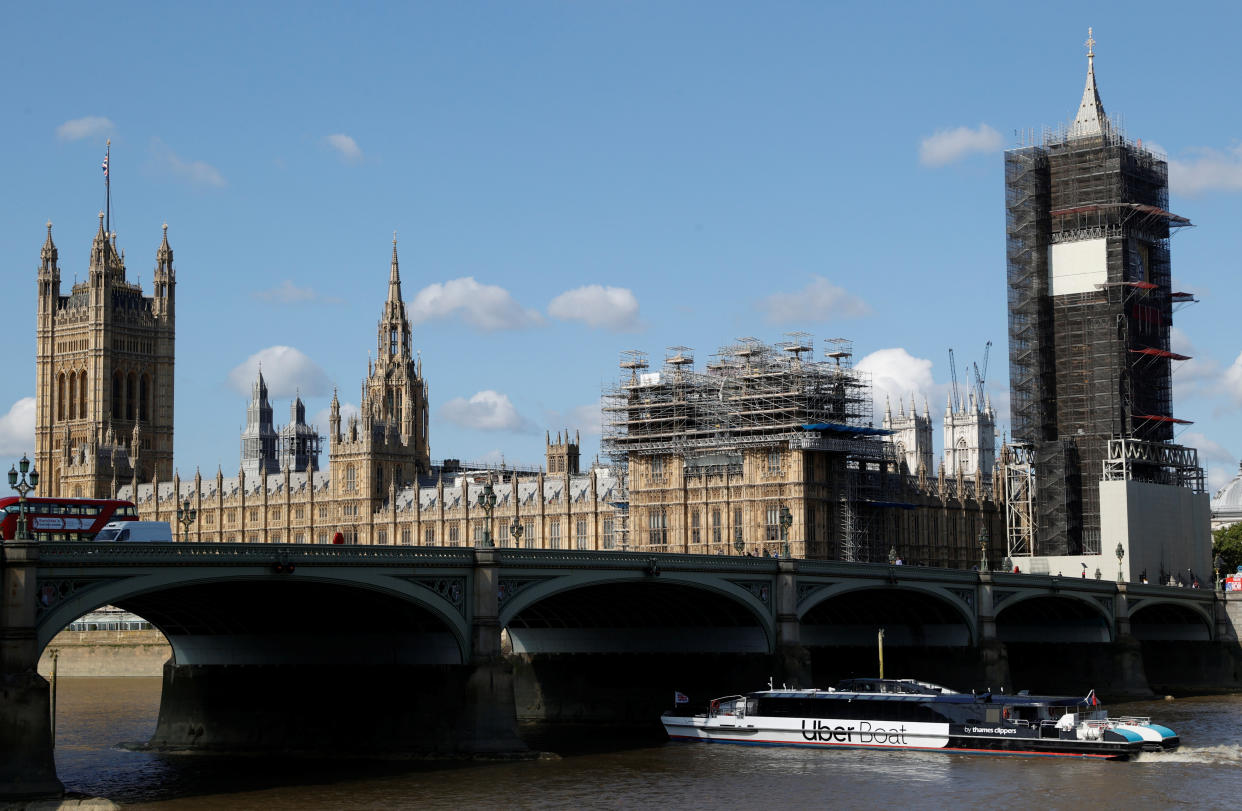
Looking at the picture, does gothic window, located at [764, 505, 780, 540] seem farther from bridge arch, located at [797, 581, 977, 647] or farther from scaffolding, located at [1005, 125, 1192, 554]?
bridge arch, located at [797, 581, 977, 647]

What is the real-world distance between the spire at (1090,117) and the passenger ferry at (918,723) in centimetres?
7250

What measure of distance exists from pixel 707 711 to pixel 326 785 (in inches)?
829

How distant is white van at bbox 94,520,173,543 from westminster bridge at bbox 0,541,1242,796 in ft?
17.8

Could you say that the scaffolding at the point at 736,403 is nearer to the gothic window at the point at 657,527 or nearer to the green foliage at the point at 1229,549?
the gothic window at the point at 657,527

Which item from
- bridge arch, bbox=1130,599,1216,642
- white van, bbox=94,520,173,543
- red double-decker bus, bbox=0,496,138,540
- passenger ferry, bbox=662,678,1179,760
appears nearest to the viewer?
passenger ferry, bbox=662,678,1179,760

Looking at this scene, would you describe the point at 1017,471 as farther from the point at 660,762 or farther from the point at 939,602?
the point at 660,762

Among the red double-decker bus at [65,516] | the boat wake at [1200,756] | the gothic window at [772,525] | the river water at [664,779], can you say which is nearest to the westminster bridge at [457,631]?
the river water at [664,779]

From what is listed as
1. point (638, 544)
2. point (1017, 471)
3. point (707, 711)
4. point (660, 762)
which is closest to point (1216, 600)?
point (1017, 471)

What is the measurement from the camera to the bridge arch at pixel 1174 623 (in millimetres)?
106938

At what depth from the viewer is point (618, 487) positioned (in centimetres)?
13750

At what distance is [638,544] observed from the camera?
427ft

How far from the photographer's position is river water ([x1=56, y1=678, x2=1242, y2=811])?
170 ft

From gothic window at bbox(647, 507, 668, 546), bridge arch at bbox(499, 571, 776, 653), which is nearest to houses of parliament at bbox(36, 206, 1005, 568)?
gothic window at bbox(647, 507, 668, 546)

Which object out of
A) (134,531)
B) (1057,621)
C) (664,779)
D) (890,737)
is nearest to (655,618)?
(890,737)
